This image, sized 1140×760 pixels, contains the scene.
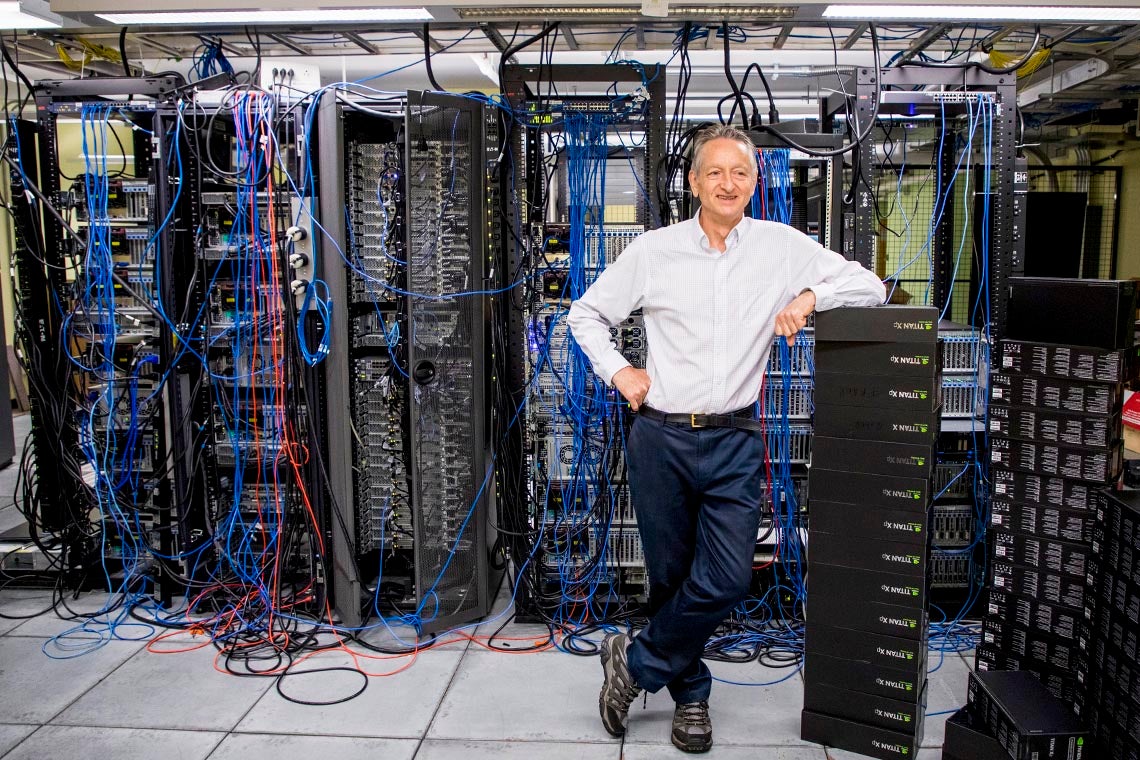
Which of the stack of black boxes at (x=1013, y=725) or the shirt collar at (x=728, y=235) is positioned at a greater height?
the shirt collar at (x=728, y=235)

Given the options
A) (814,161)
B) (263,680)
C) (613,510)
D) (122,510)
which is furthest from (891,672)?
(122,510)

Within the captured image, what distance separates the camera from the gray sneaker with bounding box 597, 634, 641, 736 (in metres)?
2.53

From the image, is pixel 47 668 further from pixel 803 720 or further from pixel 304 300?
pixel 803 720

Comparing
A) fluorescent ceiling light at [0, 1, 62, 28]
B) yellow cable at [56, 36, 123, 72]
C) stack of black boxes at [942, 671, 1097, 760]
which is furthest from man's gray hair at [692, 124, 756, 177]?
yellow cable at [56, 36, 123, 72]

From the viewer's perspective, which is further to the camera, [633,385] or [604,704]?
[604,704]

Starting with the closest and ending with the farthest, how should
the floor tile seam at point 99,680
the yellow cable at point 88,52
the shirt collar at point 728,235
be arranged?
the shirt collar at point 728,235
the floor tile seam at point 99,680
the yellow cable at point 88,52

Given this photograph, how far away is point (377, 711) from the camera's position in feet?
9.00

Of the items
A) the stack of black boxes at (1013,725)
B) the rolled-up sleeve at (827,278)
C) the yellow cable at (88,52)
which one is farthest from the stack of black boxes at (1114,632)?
the yellow cable at (88,52)

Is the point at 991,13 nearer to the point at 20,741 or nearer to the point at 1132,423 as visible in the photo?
the point at 1132,423

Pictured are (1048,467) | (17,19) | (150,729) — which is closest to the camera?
(150,729)

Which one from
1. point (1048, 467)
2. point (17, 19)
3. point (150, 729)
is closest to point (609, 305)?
point (1048, 467)

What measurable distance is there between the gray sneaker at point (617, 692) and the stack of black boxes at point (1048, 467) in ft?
4.50

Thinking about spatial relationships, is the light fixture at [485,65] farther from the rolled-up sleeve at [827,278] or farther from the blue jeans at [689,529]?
the blue jeans at [689,529]

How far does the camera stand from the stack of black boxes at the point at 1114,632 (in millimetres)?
2234
